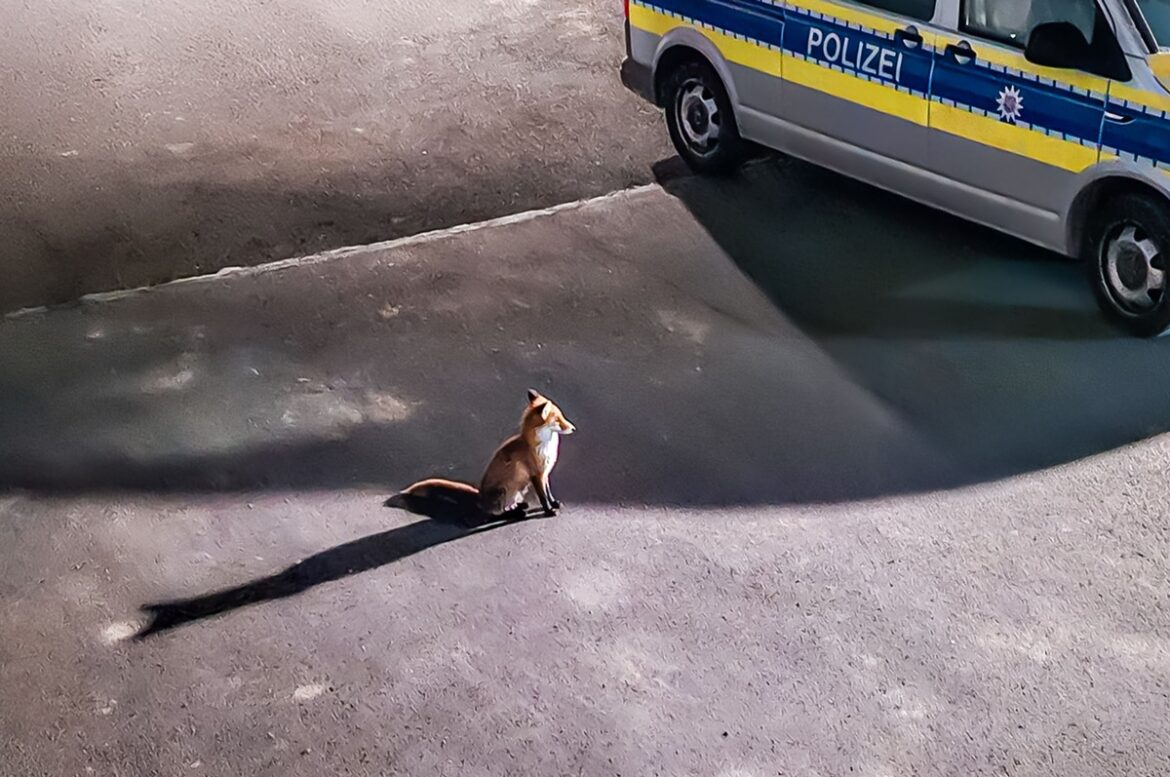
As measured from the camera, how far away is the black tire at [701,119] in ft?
27.7

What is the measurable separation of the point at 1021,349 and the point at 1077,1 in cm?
163

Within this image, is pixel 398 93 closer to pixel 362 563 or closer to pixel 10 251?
pixel 10 251

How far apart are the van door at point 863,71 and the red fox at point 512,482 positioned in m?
2.67

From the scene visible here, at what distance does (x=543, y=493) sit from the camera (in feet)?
19.4

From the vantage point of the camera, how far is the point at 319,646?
210 inches

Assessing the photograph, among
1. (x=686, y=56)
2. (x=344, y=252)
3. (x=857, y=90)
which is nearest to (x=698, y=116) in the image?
(x=686, y=56)

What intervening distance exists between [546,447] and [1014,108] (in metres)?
2.86

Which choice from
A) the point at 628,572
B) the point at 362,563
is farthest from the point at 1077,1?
the point at 362,563

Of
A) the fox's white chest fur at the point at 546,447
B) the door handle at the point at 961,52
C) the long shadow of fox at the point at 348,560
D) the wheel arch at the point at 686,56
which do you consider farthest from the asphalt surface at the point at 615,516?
the door handle at the point at 961,52

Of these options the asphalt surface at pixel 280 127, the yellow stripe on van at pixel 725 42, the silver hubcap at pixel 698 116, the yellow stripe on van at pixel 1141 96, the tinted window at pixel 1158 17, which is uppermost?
the tinted window at pixel 1158 17

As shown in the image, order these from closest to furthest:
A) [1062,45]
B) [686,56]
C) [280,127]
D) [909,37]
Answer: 1. [1062,45]
2. [909,37]
3. [686,56]
4. [280,127]

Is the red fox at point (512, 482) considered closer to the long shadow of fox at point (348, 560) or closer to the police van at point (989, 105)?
the long shadow of fox at point (348, 560)

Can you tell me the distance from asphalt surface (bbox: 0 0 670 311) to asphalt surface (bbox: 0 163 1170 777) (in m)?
0.59

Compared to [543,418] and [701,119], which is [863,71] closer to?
[701,119]
